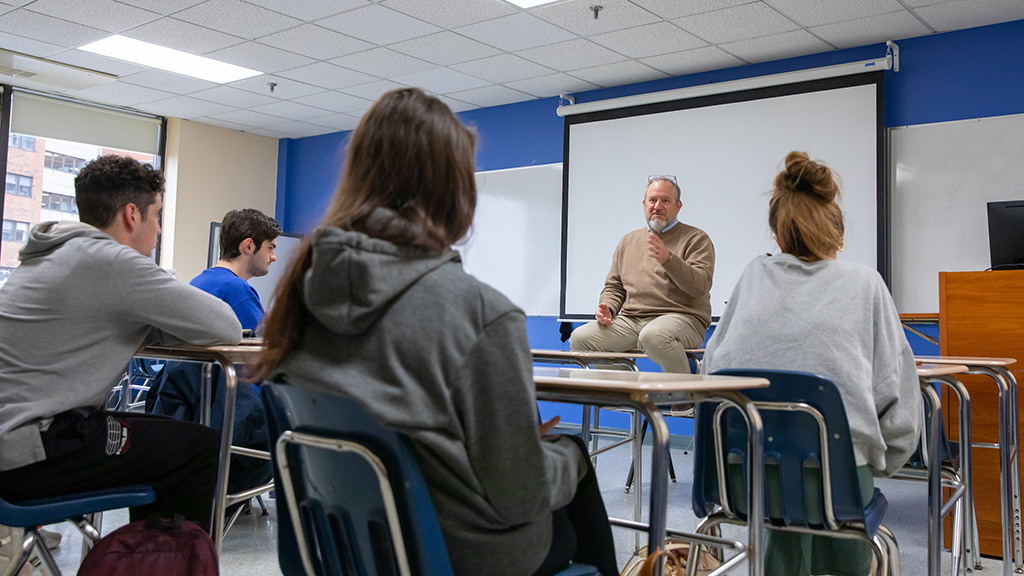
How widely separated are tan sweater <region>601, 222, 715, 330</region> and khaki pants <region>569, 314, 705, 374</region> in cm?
7

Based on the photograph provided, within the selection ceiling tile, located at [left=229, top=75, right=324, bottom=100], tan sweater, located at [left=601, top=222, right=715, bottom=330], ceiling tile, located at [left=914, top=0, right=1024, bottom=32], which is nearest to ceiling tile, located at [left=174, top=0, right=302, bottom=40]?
ceiling tile, located at [left=229, top=75, right=324, bottom=100]

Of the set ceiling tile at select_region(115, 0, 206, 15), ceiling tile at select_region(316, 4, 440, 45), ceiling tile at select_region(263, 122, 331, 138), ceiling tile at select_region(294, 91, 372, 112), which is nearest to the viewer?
ceiling tile at select_region(115, 0, 206, 15)

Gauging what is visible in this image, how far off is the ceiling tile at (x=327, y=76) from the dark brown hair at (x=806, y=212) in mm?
4551

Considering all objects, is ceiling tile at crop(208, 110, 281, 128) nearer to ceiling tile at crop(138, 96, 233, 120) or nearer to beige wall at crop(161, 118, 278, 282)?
ceiling tile at crop(138, 96, 233, 120)

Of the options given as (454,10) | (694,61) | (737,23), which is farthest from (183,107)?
(737,23)

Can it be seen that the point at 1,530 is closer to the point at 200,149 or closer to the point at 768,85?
the point at 768,85

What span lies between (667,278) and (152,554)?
8.72ft

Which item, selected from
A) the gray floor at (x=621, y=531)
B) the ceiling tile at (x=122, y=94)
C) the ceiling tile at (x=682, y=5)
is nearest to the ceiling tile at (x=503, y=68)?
the ceiling tile at (x=682, y=5)

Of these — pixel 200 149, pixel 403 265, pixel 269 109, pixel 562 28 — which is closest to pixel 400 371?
pixel 403 265

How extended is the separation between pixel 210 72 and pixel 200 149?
1.74 meters

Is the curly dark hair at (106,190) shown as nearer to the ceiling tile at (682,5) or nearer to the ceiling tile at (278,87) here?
the ceiling tile at (682,5)

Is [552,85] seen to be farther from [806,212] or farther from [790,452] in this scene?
[790,452]

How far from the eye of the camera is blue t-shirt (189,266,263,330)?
2.86 metres

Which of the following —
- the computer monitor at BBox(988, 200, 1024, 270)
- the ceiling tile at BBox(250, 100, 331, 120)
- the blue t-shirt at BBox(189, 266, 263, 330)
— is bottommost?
the blue t-shirt at BBox(189, 266, 263, 330)
